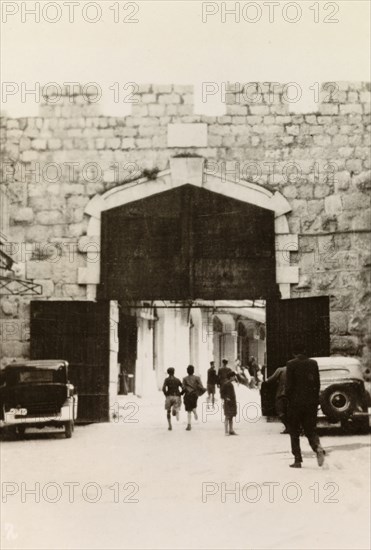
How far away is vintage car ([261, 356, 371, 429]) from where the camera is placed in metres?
3.98

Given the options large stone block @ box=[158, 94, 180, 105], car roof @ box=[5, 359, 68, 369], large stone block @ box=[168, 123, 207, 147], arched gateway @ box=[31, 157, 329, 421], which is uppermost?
large stone block @ box=[158, 94, 180, 105]

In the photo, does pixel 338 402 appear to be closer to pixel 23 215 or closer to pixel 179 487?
pixel 179 487

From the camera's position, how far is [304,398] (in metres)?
3.89

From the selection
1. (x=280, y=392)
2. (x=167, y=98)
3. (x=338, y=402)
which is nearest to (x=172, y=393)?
(x=280, y=392)

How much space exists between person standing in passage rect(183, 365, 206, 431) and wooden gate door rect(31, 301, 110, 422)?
1.72 ft

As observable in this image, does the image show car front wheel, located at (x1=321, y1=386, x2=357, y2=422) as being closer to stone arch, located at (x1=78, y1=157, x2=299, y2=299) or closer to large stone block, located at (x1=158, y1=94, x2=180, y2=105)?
stone arch, located at (x1=78, y1=157, x2=299, y2=299)

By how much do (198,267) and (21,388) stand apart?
137 cm

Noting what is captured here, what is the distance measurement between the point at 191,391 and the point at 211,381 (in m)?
→ 0.18

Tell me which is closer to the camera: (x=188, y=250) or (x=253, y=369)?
(x=253, y=369)

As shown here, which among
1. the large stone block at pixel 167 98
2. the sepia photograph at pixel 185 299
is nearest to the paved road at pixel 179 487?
the sepia photograph at pixel 185 299

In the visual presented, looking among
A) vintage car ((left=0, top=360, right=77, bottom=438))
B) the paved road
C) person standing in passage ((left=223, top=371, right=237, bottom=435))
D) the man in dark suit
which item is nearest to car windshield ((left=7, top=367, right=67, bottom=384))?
vintage car ((left=0, top=360, right=77, bottom=438))

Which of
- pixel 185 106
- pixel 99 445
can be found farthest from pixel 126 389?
pixel 185 106

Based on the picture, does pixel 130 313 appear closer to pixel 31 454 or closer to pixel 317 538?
pixel 31 454

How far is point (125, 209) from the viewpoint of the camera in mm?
4527
